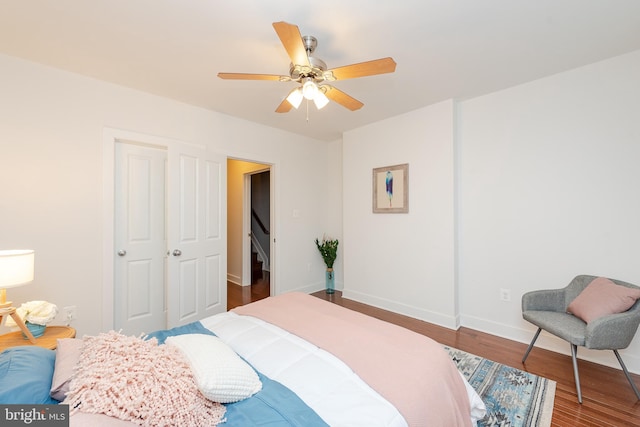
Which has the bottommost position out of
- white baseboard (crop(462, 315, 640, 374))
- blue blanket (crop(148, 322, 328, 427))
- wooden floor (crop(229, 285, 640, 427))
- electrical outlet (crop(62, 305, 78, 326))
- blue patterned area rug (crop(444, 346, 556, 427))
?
wooden floor (crop(229, 285, 640, 427))

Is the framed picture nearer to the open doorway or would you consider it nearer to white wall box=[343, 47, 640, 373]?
white wall box=[343, 47, 640, 373]

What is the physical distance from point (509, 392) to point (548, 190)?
179cm

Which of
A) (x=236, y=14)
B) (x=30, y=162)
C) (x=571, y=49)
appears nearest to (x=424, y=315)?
(x=571, y=49)

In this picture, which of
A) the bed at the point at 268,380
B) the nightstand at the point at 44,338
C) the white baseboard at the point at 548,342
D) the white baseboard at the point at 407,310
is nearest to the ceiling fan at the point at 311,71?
the bed at the point at 268,380

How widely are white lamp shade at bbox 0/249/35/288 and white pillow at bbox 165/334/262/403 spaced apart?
1286 millimetres

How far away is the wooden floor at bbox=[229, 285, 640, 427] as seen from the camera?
170 centimetres

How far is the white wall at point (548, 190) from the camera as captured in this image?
7.22 ft

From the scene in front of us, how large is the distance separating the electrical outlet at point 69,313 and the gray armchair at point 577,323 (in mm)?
3867

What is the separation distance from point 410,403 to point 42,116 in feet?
10.7

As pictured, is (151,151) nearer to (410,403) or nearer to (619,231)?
(410,403)

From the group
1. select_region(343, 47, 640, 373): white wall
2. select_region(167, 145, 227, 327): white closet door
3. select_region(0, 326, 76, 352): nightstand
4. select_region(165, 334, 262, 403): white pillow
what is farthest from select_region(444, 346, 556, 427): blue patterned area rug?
select_region(0, 326, 76, 352): nightstand

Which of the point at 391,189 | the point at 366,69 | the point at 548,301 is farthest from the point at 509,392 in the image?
the point at 366,69

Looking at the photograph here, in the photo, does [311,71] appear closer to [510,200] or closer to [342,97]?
[342,97]

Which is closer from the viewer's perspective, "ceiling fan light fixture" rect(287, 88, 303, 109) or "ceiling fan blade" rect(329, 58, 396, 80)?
"ceiling fan blade" rect(329, 58, 396, 80)
